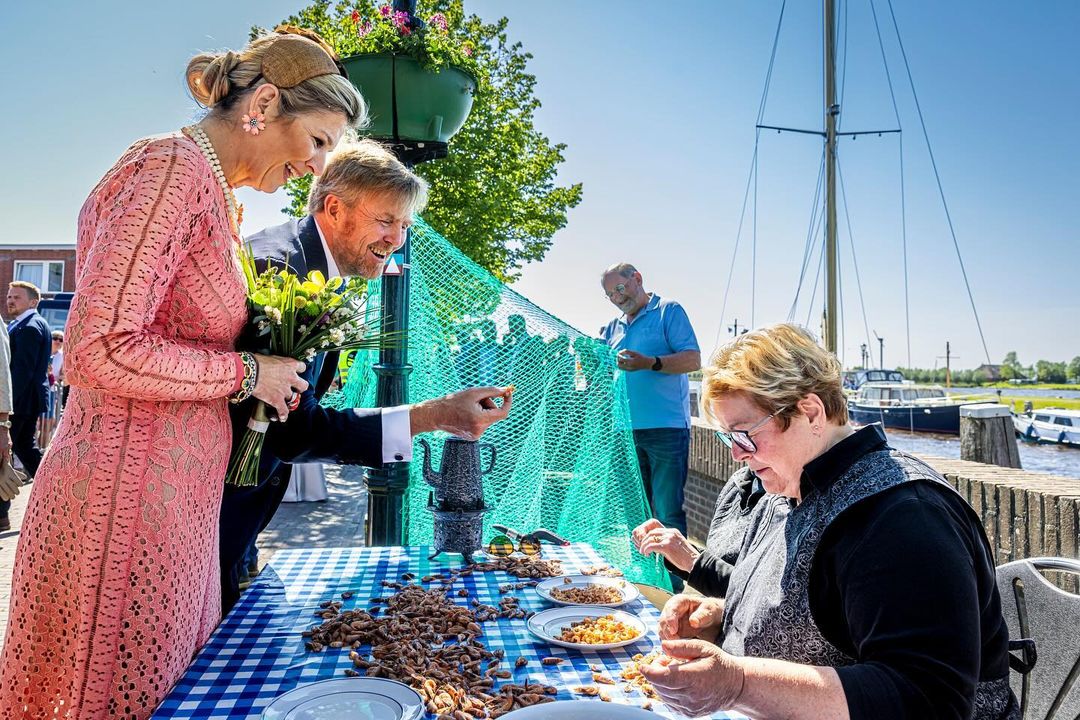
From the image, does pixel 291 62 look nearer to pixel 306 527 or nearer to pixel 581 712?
pixel 581 712

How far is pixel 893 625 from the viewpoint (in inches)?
44.1

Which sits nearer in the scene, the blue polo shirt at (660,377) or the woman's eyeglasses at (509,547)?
the woman's eyeglasses at (509,547)

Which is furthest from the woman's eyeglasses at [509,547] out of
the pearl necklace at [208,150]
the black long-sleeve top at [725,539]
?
the pearl necklace at [208,150]

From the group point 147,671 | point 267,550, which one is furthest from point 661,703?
point 267,550

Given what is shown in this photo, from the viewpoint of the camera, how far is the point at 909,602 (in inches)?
43.9

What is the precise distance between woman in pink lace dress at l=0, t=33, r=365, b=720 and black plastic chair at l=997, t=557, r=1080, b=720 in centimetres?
168

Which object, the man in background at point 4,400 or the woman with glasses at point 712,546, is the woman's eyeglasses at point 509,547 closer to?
the woman with glasses at point 712,546

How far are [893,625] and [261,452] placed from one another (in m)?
1.40

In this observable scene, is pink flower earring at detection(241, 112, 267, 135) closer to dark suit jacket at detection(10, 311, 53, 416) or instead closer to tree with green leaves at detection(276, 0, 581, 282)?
dark suit jacket at detection(10, 311, 53, 416)

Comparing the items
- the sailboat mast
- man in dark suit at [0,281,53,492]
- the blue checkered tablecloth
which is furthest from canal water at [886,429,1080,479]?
the blue checkered tablecloth

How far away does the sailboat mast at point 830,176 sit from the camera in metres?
13.0

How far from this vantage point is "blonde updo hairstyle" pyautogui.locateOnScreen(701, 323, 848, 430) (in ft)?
4.97

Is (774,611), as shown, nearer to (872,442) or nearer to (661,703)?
(661,703)

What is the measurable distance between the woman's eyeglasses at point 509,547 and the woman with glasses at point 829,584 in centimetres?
76
